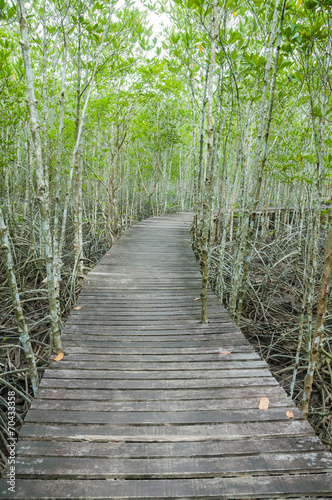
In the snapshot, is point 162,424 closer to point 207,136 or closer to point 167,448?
point 167,448

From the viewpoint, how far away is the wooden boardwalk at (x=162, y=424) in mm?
1307

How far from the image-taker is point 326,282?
1587 millimetres

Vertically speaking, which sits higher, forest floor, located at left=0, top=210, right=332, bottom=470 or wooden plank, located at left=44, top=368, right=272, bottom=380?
wooden plank, located at left=44, top=368, right=272, bottom=380

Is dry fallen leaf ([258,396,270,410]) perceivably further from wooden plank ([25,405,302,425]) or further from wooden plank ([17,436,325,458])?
wooden plank ([17,436,325,458])

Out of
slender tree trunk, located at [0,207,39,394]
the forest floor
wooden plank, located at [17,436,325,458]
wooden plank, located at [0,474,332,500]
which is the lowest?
the forest floor

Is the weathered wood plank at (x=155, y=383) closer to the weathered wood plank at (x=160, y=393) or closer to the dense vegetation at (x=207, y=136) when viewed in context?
the weathered wood plank at (x=160, y=393)

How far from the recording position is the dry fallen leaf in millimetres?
1742

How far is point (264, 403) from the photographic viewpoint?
1.77m

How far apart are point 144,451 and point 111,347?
40.3 inches

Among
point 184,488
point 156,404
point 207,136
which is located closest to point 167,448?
point 184,488

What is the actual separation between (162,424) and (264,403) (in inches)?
24.2

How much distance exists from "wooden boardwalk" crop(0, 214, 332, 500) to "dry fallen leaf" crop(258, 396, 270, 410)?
2cm

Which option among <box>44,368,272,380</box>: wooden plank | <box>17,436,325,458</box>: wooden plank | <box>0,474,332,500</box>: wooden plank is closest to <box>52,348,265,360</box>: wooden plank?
<box>44,368,272,380</box>: wooden plank

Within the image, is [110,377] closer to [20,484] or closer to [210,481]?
[20,484]
